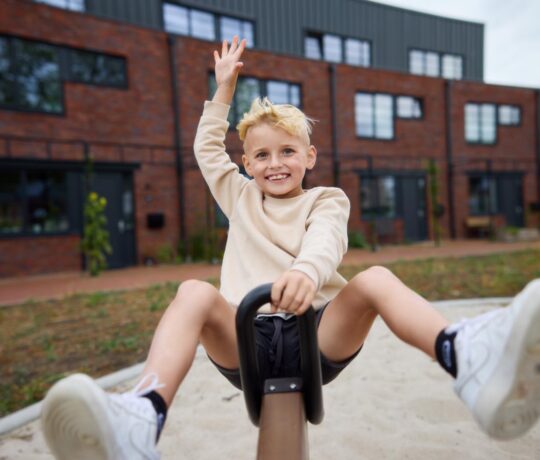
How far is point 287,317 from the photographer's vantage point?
1.56 meters

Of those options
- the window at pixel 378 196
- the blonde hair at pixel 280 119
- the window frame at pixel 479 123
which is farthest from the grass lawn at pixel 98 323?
the window frame at pixel 479 123

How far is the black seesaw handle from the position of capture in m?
1.17

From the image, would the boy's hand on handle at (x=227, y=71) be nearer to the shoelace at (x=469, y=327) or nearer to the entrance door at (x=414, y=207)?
the shoelace at (x=469, y=327)

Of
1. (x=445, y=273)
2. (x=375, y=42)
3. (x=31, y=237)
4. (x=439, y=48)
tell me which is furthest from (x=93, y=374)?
(x=439, y=48)

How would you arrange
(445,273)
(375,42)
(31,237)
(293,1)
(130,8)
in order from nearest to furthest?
(445,273), (31,237), (130,8), (293,1), (375,42)

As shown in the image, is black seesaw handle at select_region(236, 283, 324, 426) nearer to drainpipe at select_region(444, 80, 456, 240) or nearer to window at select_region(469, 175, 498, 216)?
drainpipe at select_region(444, 80, 456, 240)

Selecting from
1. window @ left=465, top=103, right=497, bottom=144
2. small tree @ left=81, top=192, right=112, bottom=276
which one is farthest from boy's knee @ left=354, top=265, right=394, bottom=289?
window @ left=465, top=103, right=497, bottom=144

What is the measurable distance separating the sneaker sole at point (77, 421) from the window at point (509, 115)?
717 inches

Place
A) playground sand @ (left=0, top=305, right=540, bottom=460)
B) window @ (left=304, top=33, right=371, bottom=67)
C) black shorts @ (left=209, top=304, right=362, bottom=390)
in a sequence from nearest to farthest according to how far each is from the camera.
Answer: black shorts @ (left=209, top=304, right=362, bottom=390), playground sand @ (left=0, top=305, right=540, bottom=460), window @ (left=304, top=33, right=371, bottom=67)

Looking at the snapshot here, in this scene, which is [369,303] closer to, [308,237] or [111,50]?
[308,237]

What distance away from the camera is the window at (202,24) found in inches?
486

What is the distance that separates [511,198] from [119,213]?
13910 millimetres

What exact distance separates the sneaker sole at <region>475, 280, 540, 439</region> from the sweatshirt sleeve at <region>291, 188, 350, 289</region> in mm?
468

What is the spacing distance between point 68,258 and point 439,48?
16162 mm
